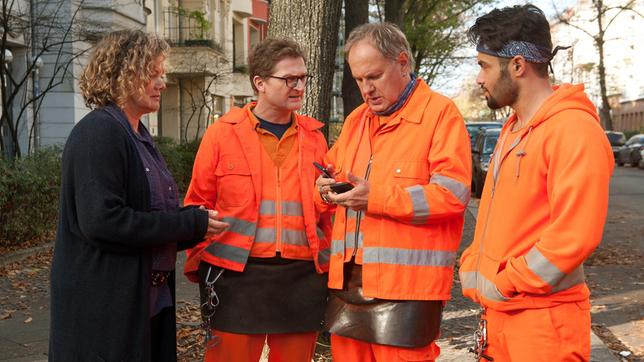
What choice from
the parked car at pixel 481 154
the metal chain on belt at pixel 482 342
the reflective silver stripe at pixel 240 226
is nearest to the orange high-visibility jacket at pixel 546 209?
the metal chain on belt at pixel 482 342

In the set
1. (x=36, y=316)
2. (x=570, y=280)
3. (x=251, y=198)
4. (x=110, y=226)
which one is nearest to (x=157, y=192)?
(x=110, y=226)

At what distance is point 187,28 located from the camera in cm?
2788

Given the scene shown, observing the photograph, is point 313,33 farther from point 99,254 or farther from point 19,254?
point 19,254

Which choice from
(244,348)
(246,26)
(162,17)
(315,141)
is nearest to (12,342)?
(244,348)

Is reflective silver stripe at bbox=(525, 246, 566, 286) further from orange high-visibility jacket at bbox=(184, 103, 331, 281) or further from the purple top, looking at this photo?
the purple top

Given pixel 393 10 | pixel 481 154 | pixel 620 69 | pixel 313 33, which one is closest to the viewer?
pixel 313 33

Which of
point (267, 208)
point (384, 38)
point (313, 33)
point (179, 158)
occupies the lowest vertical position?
point (179, 158)

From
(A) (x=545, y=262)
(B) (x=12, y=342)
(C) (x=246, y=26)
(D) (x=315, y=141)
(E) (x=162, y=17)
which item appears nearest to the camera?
(A) (x=545, y=262)

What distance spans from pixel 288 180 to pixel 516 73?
4.48 ft

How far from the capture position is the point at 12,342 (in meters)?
6.04

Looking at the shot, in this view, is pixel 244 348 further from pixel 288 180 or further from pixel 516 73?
pixel 516 73

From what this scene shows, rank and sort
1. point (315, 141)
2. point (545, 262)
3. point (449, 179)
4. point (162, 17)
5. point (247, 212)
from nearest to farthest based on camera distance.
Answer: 1. point (545, 262)
2. point (449, 179)
3. point (247, 212)
4. point (315, 141)
5. point (162, 17)

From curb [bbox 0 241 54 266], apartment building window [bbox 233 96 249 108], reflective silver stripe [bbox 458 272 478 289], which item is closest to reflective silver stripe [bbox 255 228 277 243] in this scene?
reflective silver stripe [bbox 458 272 478 289]

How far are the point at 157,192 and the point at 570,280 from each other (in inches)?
65.1
